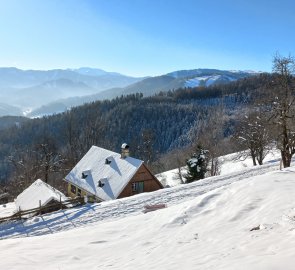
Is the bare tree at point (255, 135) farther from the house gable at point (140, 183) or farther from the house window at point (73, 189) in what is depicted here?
the house window at point (73, 189)

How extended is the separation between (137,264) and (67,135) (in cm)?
4681

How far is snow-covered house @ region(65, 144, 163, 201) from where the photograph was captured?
120ft

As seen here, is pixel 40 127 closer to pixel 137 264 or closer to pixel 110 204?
pixel 110 204

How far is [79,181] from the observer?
135 ft

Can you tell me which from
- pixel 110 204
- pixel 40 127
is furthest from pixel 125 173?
pixel 40 127

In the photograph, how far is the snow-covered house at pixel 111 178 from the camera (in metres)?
36.5

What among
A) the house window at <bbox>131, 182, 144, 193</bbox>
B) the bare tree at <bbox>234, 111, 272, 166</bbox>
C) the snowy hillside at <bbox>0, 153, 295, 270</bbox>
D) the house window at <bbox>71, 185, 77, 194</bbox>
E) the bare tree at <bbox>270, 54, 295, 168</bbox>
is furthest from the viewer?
the house window at <bbox>71, 185, 77, 194</bbox>

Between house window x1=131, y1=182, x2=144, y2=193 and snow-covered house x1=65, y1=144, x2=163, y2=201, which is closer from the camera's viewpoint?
snow-covered house x1=65, y1=144, x2=163, y2=201

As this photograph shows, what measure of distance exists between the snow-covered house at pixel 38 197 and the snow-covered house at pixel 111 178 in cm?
324

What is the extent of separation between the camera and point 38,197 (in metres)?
37.0

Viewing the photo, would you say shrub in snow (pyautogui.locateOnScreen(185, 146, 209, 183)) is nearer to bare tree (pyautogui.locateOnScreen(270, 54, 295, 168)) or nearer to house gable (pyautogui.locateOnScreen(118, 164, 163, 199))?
house gable (pyautogui.locateOnScreen(118, 164, 163, 199))

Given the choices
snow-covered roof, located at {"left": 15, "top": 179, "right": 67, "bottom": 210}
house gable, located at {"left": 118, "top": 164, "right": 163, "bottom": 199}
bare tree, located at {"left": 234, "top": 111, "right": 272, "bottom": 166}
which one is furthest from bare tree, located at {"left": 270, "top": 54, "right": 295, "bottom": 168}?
snow-covered roof, located at {"left": 15, "top": 179, "right": 67, "bottom": 210}

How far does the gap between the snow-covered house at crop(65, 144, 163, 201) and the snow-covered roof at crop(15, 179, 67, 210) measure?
3.25 metres

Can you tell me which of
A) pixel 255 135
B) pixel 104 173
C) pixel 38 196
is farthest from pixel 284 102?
pixel 38 196
